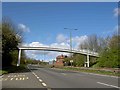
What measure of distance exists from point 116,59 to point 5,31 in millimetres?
29524

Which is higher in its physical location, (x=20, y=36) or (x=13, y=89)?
(x=20, y=36)

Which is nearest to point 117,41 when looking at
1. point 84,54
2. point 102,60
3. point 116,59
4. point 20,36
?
point 102,60

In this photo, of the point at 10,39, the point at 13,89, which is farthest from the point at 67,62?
the point at 13,89

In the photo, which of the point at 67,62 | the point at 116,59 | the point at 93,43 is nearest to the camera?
the point at 116,59

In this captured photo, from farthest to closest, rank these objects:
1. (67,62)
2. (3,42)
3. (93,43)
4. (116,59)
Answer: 1. (67,62)
2. (93,43)
3. (116,59)
4. (3,42)

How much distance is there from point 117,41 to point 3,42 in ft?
130

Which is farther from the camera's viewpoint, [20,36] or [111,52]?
[20,36]

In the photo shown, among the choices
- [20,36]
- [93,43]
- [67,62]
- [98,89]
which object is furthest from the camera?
[67,62]

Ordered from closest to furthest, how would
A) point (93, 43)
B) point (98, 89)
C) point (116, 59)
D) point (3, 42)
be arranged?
point (98, 89) < point (3, 42) < point (116, 59) < point (93, 43)

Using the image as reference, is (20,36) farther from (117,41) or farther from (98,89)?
(98,89)

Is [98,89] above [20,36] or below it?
below

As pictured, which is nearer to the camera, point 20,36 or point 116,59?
point 116,59

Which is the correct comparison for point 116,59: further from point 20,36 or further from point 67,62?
point 67,62

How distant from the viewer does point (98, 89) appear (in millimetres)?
15023
